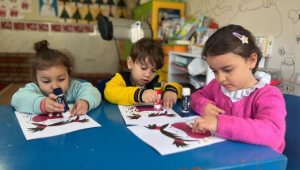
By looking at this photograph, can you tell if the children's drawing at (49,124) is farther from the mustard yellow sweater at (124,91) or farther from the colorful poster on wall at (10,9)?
the colorful poster on wall at (10,9)

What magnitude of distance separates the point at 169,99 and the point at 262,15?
4.03ft

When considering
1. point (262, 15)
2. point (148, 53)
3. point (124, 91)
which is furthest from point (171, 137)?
point (262, 15)

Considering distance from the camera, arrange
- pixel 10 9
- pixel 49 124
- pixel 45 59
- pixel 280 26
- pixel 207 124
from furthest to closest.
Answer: pixel 10 9, pixel 280 26, pixel 45 59, pixel 49 124, pixel 207 124

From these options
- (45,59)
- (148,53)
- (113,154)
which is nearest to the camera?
(113,154)

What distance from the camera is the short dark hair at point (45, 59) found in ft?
3.23

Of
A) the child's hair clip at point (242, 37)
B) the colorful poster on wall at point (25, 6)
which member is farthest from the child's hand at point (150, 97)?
the colorful poster on wall at point (25, 6)

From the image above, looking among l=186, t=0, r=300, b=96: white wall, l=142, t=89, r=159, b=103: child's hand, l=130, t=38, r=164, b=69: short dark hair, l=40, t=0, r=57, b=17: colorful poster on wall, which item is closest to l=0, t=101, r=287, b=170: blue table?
l=142, t=89, r=159, b=103: child's hand

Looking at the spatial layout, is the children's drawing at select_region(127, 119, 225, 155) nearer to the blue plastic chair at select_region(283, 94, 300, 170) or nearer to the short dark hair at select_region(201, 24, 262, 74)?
the short dark hair at select_region(201, 24, 262, 74)

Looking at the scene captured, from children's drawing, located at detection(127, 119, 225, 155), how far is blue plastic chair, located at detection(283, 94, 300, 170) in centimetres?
40

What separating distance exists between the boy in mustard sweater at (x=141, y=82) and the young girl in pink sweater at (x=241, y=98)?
208 mm

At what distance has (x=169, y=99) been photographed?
3.36ft

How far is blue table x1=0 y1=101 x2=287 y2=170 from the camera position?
0.51 m

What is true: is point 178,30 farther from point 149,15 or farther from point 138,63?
point 138,63

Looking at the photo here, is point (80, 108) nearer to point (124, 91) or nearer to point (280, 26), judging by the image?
point (124, 91)
